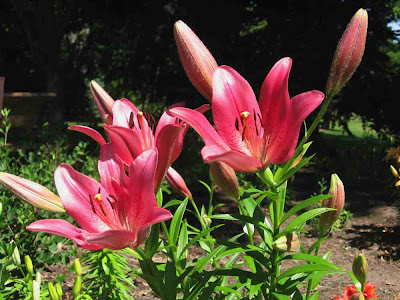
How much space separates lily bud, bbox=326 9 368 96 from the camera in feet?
2.96

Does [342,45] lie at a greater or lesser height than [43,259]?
greater

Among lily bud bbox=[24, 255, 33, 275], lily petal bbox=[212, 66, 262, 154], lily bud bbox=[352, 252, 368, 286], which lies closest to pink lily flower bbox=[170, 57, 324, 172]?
lily petal bbox=[212, 66, 262, 154]

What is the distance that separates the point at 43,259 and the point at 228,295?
115 cm

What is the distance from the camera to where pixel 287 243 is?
0.97 m

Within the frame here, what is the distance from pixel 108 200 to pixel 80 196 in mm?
58

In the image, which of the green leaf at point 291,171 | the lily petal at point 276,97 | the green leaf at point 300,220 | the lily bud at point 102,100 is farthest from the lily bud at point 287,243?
the lily bud at point 102,100

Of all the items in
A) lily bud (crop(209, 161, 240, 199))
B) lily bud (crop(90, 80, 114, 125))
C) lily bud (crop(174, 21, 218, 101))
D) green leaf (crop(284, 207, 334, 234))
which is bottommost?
green leaf (crop(284, 207, 334, 234))

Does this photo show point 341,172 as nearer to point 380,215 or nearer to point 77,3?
point 380,215

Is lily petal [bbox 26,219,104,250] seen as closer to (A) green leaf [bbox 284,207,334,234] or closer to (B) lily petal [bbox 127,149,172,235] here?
(B) lily petal [bbox 127,149,172,235]

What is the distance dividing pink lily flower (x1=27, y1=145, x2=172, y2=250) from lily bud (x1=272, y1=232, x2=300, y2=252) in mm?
303

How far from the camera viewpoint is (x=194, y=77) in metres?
0.90

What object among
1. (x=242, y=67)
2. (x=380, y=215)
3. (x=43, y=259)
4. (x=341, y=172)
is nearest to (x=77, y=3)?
(x=242, y=67)

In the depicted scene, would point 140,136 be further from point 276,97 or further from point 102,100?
point 276,97

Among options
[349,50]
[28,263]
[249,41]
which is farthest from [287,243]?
[249,41]
